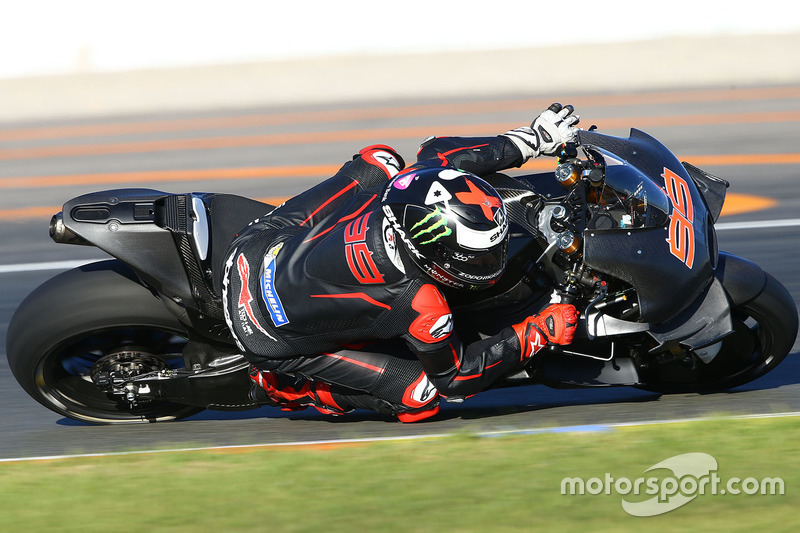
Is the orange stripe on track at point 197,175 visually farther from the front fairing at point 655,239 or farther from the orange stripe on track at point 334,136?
the front fairing at point 655,239

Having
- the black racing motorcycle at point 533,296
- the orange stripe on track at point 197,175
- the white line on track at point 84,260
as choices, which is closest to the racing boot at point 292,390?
the black racing motorcycle at point 533,296

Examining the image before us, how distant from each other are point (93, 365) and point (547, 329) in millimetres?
2237

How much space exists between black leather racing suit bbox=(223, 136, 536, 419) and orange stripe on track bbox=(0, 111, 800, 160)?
600 cm

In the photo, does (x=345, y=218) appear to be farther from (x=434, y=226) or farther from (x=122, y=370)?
(x=122, y=370)

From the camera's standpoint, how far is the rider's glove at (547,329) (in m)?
4.16

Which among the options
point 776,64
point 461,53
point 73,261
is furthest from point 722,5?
point 73,261

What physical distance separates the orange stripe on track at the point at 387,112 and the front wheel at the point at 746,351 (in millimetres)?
6707

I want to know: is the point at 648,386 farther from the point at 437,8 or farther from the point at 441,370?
the point at 437,8

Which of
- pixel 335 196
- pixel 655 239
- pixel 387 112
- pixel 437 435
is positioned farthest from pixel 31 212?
pixel 655 239

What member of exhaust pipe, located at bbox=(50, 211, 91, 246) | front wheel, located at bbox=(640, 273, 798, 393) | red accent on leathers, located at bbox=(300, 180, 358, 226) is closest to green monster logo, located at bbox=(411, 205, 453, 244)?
red accent on leathers, located at bbox=(300, 180, 358, 226)

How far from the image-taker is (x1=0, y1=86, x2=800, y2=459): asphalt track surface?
16.2 ft

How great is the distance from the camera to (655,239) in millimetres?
4105

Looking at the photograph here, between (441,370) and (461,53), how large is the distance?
28.2 ft

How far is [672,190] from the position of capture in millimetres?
4289
